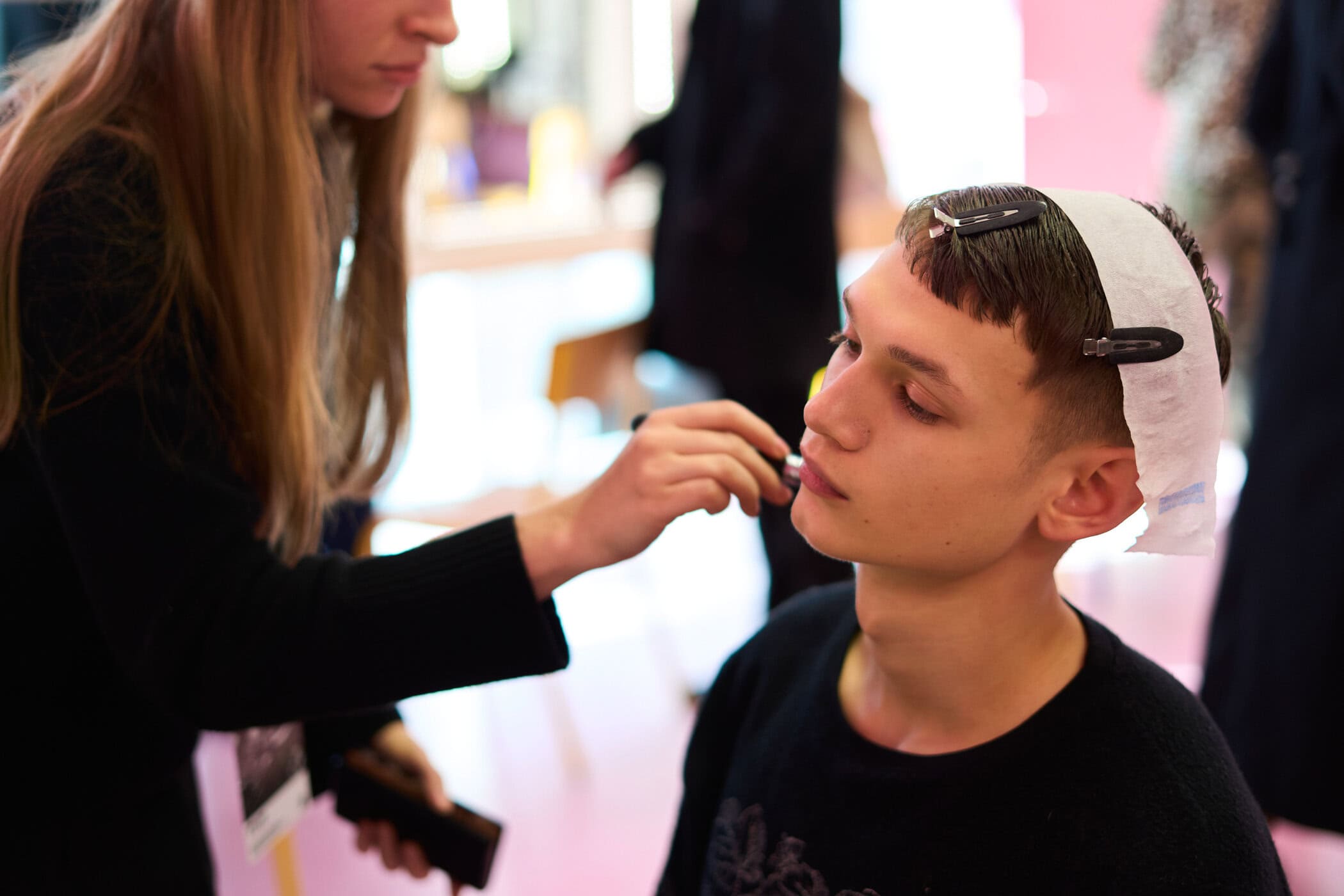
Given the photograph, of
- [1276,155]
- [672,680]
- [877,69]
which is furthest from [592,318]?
[1276,155]

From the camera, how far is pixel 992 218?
0.75m

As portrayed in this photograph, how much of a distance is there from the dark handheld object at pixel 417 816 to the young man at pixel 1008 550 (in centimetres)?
23

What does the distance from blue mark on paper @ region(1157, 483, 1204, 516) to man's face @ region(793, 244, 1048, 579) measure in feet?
0.25

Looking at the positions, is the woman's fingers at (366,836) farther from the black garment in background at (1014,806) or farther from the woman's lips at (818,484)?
the woman's lips at (818,484)

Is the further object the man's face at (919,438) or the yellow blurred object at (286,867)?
the yellow blurred object at (286,867)

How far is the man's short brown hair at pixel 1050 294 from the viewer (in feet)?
2.41

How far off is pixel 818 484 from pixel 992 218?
8.4 inches

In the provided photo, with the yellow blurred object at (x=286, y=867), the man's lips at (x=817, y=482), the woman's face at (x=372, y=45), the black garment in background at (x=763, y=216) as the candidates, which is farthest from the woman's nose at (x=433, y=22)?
the black garment in background at (x=763, y=216)

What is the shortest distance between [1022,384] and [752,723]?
0.39 meters

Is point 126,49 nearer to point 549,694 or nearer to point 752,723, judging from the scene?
point 752,723

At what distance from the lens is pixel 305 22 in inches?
34.7

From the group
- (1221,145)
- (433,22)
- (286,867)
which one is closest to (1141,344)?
(433,22)

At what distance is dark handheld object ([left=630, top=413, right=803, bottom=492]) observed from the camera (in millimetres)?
876

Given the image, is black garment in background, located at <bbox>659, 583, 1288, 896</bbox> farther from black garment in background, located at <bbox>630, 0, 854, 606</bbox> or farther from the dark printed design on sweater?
black garment in background, located at <bbox>630, 0, 854, 606</bbox>
